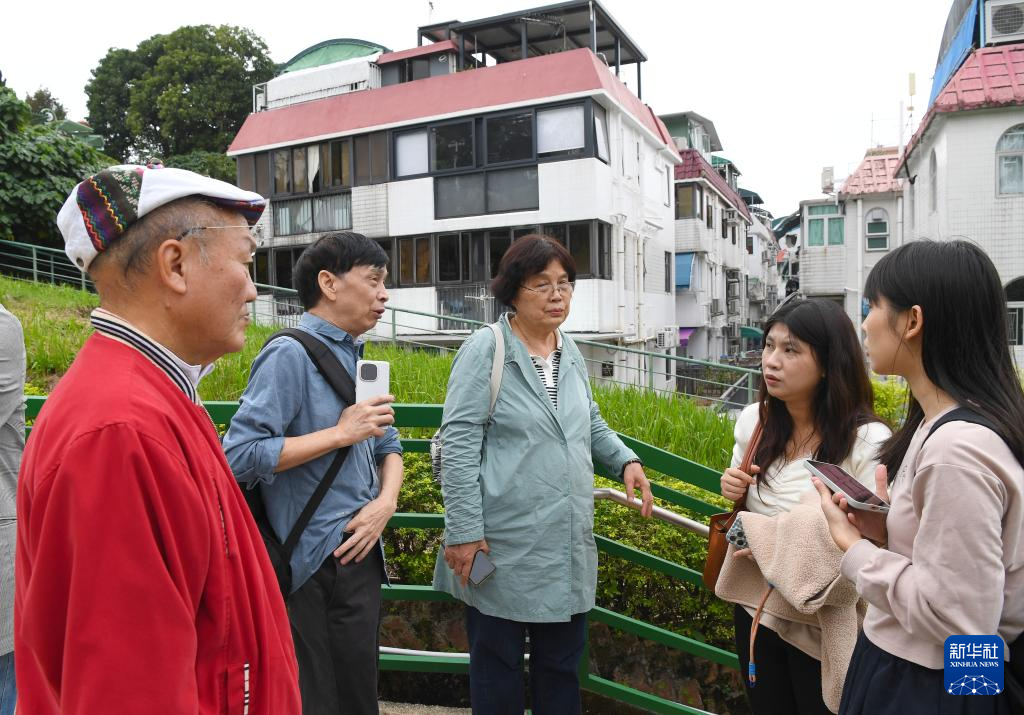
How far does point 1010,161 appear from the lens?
14.0 metres

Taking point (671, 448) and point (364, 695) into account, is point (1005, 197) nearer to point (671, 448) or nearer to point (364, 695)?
point (671, 448)

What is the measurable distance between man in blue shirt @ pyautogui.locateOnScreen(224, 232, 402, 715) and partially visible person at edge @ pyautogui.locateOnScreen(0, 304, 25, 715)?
587mm

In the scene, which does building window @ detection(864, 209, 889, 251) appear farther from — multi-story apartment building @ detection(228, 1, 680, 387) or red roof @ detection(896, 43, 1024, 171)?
red roof @ detection(896, 43, 1024, 171)

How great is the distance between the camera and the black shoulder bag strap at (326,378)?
227 centimetres

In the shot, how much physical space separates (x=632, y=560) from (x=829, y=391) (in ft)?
3.15

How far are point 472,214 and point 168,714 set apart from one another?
1729 centimetres

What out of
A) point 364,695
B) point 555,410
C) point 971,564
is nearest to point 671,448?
point 555,410

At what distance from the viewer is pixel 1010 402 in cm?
160

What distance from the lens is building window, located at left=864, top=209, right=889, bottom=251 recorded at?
73.7 feet

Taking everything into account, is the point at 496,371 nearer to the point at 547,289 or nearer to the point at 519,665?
the point at 547,289

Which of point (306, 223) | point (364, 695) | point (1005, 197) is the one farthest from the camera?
point (306, 223)

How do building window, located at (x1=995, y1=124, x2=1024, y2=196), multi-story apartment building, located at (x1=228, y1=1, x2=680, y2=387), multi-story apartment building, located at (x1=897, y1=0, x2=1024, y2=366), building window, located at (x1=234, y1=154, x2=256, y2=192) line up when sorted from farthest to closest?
1. building window, located at (x1=234, y1=154, x2=256, y2=192)
2. multi-story apartment building, located at (x1=228, y1=1, x2=680, y2=387)
3. building window, located at (x1=995, y1=124, x2=1024, y2=196)
4. multi-story apartment building, located at (x1=897, y1=0, x2=1024, y2=366)

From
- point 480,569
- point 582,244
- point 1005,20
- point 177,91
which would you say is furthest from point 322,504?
point 177,91

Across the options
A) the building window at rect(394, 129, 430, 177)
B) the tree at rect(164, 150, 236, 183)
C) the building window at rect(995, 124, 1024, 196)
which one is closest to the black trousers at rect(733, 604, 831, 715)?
the building window at rect(995, 124, 1024, 196)
